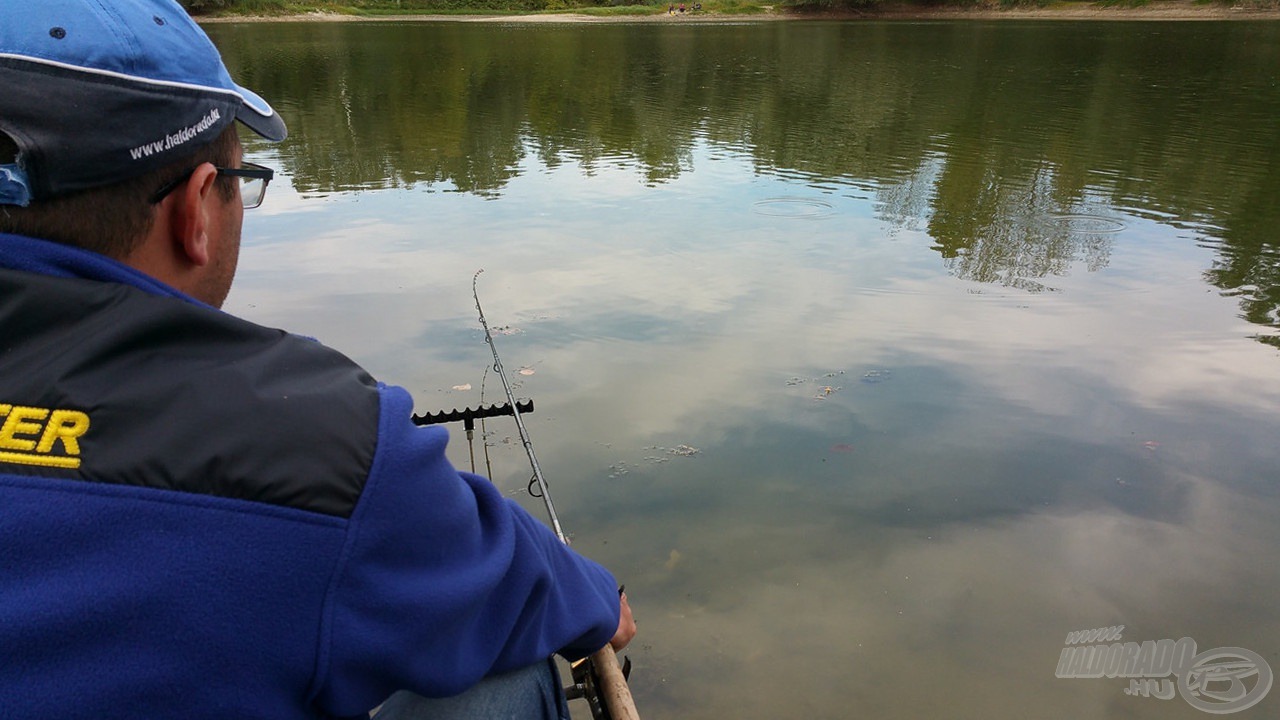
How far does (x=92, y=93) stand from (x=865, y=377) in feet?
16.9

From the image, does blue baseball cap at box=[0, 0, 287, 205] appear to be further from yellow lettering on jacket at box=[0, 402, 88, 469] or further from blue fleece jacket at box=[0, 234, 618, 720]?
yellow lettering on jacket at box=[0, 402, 88, 469]

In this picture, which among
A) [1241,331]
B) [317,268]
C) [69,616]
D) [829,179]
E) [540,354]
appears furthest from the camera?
[829,179]

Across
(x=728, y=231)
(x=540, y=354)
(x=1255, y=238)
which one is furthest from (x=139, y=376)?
(x=1255, y=238)

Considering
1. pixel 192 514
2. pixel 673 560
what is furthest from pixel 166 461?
pixel 673 560

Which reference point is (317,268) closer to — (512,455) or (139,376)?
(512,455)

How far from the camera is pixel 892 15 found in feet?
197

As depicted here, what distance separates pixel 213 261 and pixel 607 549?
2891 millimetres

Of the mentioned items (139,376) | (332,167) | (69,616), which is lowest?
(332,167)

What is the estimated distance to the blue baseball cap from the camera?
1073mm

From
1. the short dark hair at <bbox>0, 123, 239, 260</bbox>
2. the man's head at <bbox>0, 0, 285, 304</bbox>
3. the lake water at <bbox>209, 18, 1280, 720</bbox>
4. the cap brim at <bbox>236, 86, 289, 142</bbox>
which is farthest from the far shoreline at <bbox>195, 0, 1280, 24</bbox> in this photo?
the short dark hair at <bbox>0, 123, 239, 260</bbox>

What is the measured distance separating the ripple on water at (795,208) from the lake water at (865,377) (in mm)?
86

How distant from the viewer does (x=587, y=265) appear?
26.7 ft

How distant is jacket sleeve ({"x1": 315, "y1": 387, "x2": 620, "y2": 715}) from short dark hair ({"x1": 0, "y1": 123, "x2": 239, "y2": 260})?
0.40 m

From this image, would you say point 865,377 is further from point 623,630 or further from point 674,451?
point 623,630
